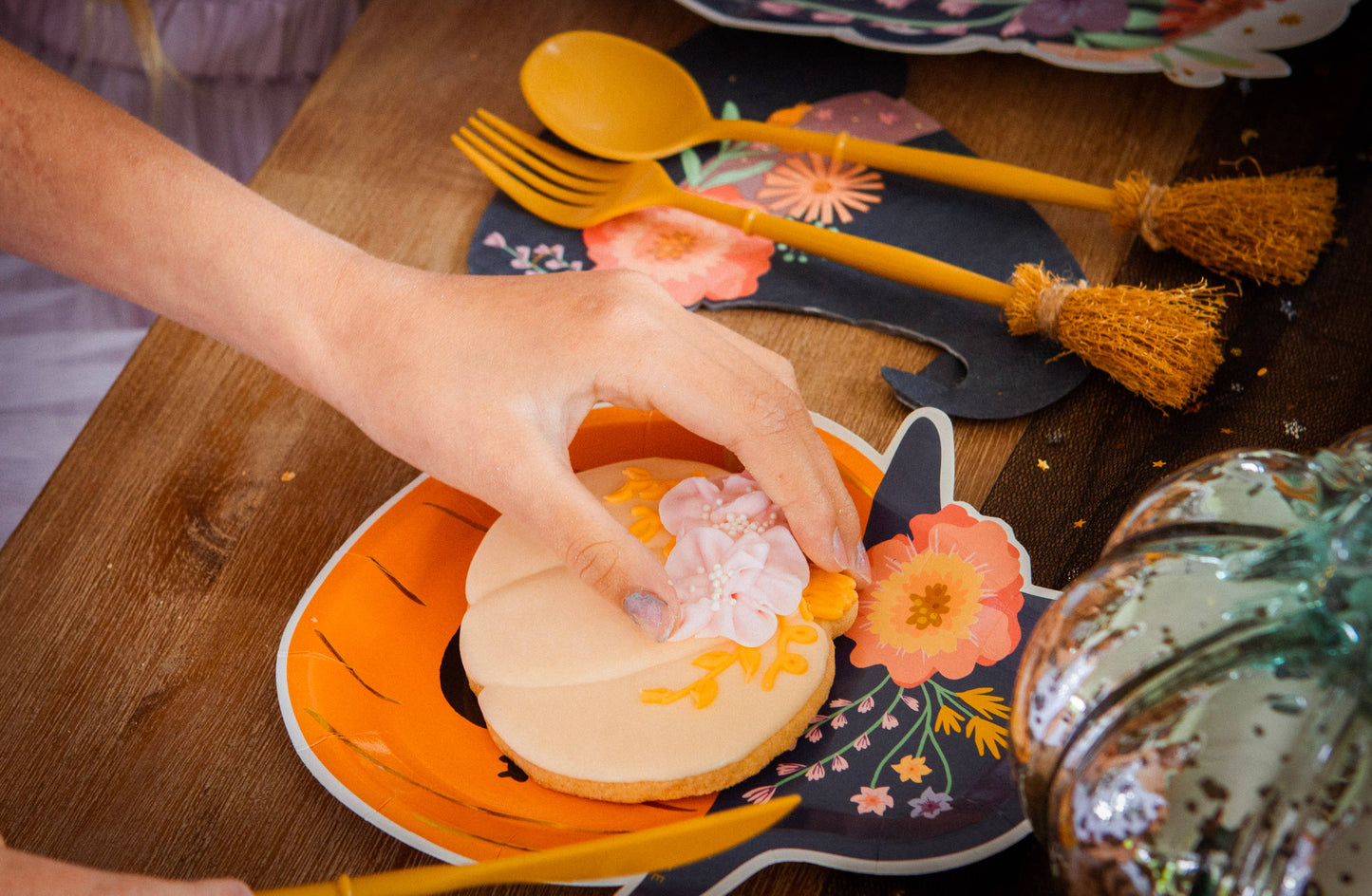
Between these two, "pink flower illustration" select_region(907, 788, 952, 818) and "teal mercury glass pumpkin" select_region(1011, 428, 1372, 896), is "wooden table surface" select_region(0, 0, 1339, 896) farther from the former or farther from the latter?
"teal mercury glass pumpkin" select_region(1011, 428, 1372, 896)

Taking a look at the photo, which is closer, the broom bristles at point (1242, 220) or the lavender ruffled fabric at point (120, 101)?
the broom bristles at point (1242, 220)

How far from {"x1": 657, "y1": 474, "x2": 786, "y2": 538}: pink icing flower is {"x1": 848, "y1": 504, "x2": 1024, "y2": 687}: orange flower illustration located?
7 centimetres

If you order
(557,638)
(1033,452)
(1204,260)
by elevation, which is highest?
(1204,260)

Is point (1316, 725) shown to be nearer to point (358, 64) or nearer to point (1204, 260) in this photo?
point (1204, 260)

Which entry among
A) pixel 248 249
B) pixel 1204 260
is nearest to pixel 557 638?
pixel 248 249

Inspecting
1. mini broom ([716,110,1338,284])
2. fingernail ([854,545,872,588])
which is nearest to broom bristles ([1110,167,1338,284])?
mini broom ([716,110,1338,284])

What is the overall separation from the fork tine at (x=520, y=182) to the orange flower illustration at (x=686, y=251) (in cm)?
4

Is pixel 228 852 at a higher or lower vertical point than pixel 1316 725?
lower

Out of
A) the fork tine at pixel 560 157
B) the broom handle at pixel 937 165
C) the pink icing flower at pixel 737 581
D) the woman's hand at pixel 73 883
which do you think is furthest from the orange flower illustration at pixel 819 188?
the woman's hand at pixel 73 883

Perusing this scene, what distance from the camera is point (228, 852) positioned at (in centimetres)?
50

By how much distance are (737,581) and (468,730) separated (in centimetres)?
17

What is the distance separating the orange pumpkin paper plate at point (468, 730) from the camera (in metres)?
0.45

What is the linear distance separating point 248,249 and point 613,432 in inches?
10.0

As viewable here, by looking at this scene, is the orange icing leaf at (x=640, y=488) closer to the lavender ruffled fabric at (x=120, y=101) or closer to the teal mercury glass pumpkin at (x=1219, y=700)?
the teal mercury glass pumpkin at (x=1219, y=700)
